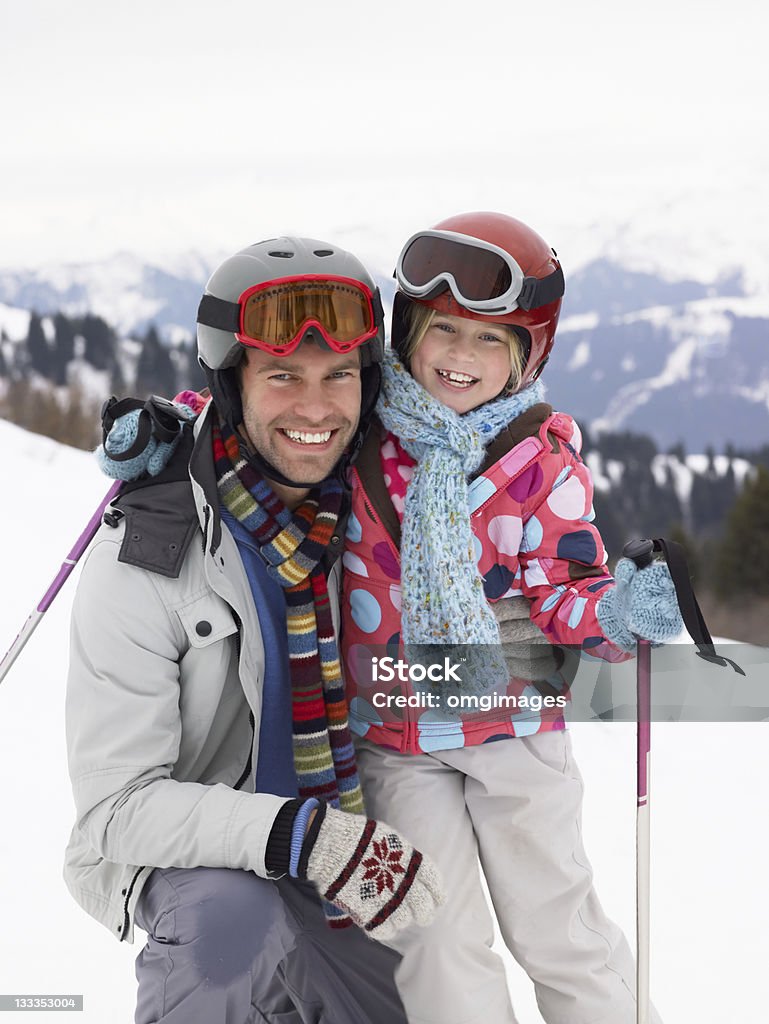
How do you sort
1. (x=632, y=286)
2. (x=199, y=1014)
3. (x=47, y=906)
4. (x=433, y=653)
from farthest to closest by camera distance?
(x=632, y=286), (x=47, y=906), (x=433, y=653), (x=199, y=1014)

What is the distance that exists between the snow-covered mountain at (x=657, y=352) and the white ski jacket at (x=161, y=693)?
700 inches

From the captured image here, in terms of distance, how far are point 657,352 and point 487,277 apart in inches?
869

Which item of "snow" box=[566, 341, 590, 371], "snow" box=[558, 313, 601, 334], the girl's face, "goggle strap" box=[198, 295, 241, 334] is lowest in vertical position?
the girl's face

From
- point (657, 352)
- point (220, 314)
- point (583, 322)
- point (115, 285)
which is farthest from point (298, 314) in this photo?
point (583, 322)

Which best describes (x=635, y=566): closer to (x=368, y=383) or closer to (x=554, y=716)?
(x=554, y=716)

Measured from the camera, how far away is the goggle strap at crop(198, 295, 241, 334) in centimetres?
202

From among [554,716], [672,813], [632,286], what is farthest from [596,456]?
[554,716]

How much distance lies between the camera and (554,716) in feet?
7.04

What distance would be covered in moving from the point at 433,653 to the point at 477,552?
0.22m

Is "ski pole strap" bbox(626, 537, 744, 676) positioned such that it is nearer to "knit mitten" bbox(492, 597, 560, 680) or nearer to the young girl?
the young girl

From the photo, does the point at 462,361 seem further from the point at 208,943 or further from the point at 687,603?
the point at 208,943

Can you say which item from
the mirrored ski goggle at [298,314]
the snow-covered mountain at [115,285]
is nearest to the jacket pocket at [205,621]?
the mirrored ski goggle at [298,314]

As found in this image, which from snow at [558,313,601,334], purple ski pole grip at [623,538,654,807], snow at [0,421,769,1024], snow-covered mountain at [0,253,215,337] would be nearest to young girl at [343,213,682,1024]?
purple ski pole grip at [623,538,654,807]

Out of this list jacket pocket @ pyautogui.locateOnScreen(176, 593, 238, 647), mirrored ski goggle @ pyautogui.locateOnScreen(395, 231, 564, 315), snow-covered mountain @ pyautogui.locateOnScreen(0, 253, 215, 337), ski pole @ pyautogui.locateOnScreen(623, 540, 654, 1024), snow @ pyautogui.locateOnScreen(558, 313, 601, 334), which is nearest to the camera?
ski pole @ pyautogui.locateOnScreen(623, 540, 654, 1024)
